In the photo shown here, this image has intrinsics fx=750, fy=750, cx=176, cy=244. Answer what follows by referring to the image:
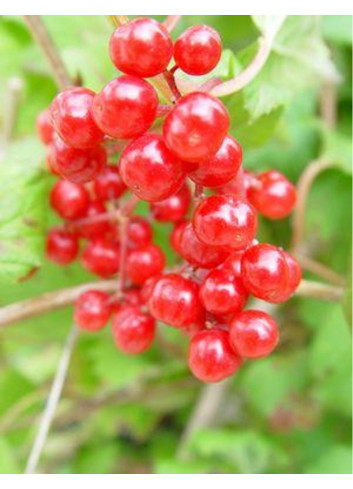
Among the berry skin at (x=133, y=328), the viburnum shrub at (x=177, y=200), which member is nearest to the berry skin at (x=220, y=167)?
the viburnum shrub at (x=177, y=200)

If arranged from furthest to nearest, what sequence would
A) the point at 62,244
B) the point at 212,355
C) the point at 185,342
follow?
the point at 185,342 < the point at 62,244 < the point at 212,355

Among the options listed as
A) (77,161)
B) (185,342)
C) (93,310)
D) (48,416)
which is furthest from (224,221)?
(185,342)

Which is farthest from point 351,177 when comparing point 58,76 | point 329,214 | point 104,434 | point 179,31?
point 104,434

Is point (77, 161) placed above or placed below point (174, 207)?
above

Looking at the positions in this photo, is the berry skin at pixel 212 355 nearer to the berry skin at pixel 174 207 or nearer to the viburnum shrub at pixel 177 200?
the viburnum shrub at pixel 177 200

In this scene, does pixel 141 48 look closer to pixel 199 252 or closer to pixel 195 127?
pixel 195 127

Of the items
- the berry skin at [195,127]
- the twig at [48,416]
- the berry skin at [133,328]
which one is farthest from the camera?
the twig at [48,416]

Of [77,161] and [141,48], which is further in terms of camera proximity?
[77,161]

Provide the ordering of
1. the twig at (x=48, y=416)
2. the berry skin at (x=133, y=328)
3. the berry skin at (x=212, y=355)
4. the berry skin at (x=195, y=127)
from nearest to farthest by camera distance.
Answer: the berry skin at (x=195, y=127), the berry skin at (x=212, y=355), the berry skin at (x=133, y=328), the twig at (x=48, y=416)
